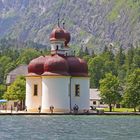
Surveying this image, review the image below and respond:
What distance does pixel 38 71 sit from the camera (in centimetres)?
11056

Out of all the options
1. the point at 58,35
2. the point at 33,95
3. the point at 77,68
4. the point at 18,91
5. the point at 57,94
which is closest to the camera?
the point at 57,94

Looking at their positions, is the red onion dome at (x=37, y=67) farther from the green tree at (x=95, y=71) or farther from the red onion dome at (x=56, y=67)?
the green tree at (x=95, y=71)

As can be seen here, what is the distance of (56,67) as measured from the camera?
106375mm

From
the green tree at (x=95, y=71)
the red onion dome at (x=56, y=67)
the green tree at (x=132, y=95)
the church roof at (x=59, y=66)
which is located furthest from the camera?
the green tree at (x=95, y=71)

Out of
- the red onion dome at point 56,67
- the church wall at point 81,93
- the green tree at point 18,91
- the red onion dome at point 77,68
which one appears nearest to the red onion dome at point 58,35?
the red onion dome at point 77,68

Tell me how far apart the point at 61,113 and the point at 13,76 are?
226 feet

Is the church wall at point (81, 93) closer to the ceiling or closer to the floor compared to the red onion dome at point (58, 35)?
closer to the floor

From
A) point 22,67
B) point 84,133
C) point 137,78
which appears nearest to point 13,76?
point 22,67

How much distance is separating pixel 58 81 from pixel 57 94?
216cm

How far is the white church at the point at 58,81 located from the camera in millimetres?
105812

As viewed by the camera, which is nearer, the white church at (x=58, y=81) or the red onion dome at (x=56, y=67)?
the white church at (x=58, y=81)

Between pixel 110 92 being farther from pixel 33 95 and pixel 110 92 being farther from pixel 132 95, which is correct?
pixel 33 95

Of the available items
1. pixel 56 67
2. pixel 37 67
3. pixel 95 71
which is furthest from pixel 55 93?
pixel 95 71

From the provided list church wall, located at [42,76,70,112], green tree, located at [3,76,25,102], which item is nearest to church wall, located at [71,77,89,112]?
church wall, located at [42,76,70,112]
